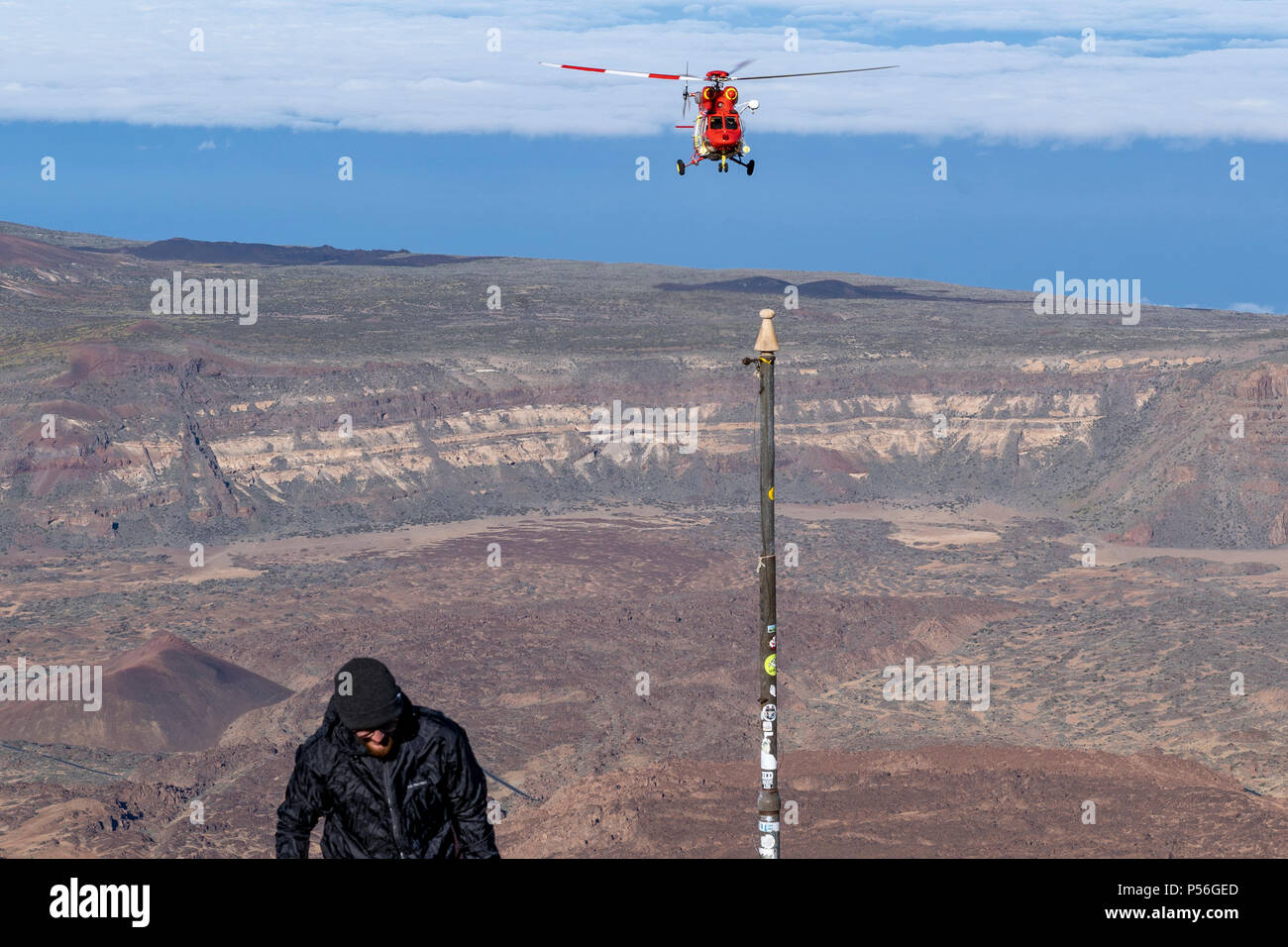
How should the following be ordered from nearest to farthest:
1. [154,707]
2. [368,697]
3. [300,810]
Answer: [368,697] < [300,810] < [154,707]

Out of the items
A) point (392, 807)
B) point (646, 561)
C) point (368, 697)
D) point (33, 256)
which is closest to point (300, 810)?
point (392, 807)

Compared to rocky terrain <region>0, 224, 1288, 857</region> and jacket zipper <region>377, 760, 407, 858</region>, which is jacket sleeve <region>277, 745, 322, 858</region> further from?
rocky terrain <region>0, 224, 1288, 857</region>

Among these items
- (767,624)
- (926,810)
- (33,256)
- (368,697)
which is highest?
(33,256)

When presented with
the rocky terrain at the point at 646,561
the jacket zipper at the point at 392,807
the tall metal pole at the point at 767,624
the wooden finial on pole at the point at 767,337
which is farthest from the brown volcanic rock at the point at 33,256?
the jacket zipper at the point at 392,807

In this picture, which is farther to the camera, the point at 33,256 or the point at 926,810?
the point at 33,256

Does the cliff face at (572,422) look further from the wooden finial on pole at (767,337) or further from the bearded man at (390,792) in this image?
the bearded man at (390,792)

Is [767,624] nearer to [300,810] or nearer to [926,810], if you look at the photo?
[300,810]
